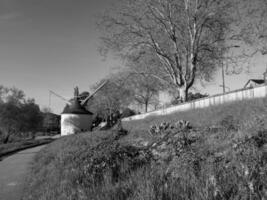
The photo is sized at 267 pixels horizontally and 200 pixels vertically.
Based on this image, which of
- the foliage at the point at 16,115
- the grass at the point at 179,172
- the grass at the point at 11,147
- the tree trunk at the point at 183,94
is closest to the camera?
the grass at the point at 179,172

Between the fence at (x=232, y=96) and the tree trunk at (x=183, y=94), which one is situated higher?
the tree trunk at (x=183, y=94)

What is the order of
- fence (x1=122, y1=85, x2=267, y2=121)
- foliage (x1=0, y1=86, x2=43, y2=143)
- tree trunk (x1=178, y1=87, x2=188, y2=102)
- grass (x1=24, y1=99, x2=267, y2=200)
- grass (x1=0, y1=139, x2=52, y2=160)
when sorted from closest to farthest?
grass (x1=24, y1=99, x2=267, y2=200) < fence (x1=122, y1=85, x2=267, y2=121) < grass (x1=0, y1=139, x2=52, y2=160) < tree trunk (x1=178, y1=87, x2=188, y2=102) < foliage (x1=0, y1=86, x2=43, y2=143)

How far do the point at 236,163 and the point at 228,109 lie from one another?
21.4 ft

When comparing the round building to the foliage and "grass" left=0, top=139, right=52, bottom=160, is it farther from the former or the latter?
"grass" left=0, top=139, right=52, bottom=160

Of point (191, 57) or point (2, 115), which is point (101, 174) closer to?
point (191, 57)

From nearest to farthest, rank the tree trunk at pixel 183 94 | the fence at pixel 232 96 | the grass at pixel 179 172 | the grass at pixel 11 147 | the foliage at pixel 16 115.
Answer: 1. the grass at pixel 179 172
2. the fence at pixel 232 96
3. the grass at pixel 11 147
4. the tree trunk at pixel 183 94
5. the foliage at pixel 16 115

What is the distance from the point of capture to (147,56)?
2164cm

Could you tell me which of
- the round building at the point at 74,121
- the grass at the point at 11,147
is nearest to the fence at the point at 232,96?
the grass at the point at 11,147

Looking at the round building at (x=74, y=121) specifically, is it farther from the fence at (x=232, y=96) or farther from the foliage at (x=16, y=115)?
the fence at (x=232, y=96)

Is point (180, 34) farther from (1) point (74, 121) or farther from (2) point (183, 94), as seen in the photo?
(1) point (74, 121)

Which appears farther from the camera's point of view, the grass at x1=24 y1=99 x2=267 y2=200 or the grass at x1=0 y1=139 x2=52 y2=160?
the grass at x1=0 y1=139 x2=52 y2=160

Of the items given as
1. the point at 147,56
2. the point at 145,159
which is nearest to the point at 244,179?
the point at 145,159

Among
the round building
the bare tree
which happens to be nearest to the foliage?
the round building

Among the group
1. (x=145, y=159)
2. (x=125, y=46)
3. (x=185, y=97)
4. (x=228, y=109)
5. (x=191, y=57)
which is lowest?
(x=145, y=159)
